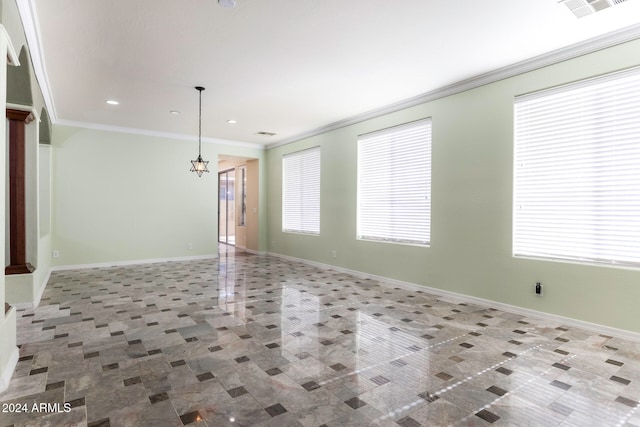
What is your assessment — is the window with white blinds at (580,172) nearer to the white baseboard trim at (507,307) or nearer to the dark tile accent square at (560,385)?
the white baseboard trim at (507,307)

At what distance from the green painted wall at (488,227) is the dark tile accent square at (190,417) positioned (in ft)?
12.7

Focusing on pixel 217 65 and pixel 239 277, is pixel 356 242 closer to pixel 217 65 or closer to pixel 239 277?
pixel 239 277

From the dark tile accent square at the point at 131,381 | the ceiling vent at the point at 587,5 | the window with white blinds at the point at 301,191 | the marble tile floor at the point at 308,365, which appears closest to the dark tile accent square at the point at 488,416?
the marble tile floor at the point at 308,365

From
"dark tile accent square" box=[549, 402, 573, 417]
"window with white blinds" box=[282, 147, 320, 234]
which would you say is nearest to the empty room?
"dark tile accent square" box=[549, 402, 573, 417]

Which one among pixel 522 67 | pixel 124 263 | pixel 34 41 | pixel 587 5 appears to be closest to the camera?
pixel 587 5

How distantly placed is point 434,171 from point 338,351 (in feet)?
10.7

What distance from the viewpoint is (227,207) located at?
40.4 ft

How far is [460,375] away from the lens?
2662 millimetres

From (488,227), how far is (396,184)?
175 centimetres

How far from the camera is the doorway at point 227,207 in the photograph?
39.2 feet

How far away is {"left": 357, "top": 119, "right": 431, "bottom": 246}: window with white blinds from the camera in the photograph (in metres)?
5.46

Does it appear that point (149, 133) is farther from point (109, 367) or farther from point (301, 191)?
point (109, 367)

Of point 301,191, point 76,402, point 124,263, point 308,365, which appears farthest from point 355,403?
point 124,263

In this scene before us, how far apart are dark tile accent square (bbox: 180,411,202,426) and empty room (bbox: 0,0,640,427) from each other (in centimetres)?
4
